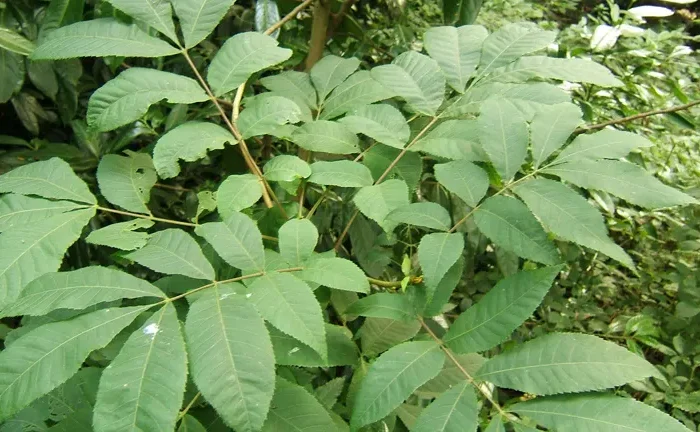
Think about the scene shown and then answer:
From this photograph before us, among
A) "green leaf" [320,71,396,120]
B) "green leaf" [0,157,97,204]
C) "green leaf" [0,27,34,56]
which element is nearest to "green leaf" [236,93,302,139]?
"green leaf" [320,71,396,120]

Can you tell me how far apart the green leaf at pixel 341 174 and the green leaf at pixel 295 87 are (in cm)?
22

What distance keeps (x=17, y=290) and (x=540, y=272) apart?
64cm

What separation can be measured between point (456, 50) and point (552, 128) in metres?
0.25

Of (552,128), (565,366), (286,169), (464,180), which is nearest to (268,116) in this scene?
(286,169)

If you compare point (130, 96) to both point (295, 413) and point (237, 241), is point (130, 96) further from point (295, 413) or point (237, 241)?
point (295, 413)

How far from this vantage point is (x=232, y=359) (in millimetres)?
547

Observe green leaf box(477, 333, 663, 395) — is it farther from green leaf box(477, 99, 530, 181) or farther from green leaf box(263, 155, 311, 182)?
green leaf box(263, 155, 311, 182)

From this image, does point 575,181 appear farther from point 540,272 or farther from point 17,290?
point 17,290

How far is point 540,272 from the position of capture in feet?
2.11

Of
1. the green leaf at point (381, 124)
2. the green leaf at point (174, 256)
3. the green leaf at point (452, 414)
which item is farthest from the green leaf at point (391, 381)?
the green leaf at point (381, 124)

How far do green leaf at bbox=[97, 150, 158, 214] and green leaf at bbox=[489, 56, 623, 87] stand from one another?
0.61 meters

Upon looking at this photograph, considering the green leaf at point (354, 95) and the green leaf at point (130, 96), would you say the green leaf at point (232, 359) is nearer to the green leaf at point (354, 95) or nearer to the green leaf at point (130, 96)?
the green leaf at point (130, 96)

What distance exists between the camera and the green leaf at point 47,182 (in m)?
0.77

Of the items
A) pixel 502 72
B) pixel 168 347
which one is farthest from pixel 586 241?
pixel 168 347
